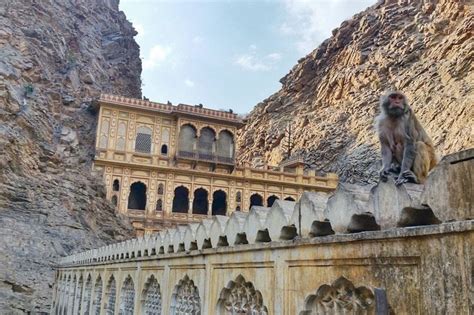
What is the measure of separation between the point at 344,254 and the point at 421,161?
966 millimetres

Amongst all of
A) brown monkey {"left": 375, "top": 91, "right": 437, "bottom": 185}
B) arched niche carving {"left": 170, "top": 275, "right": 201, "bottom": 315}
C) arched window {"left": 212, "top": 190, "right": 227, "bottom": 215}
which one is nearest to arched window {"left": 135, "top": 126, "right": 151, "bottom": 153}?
arched window {"left": 212, "top": 190, "right": 227, "bottom": 215}

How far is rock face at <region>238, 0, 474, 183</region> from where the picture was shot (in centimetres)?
3369

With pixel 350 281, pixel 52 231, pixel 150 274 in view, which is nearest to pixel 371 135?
pixel 52 231

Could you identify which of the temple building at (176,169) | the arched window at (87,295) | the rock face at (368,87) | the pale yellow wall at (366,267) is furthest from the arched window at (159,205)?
the pale yellow wall at (366,267)

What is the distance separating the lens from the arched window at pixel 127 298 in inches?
305

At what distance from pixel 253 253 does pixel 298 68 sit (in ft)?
174

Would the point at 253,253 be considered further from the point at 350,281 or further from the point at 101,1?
the point at 101,1

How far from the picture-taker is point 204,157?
34656mm

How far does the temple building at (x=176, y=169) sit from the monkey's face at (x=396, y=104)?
1103 inches

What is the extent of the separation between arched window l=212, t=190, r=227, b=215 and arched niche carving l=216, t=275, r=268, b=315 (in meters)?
29.4

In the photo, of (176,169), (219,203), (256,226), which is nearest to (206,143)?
(176,169)

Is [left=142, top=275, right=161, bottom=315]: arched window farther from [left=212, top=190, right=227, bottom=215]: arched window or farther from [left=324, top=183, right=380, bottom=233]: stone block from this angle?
[left=212, top=190, right=227, bottom=215]: arched window

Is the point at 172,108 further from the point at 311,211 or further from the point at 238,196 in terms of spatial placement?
the point at 311,211

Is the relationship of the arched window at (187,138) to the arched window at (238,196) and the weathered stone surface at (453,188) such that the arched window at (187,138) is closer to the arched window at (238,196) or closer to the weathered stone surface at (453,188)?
the arched window at (238,196)
